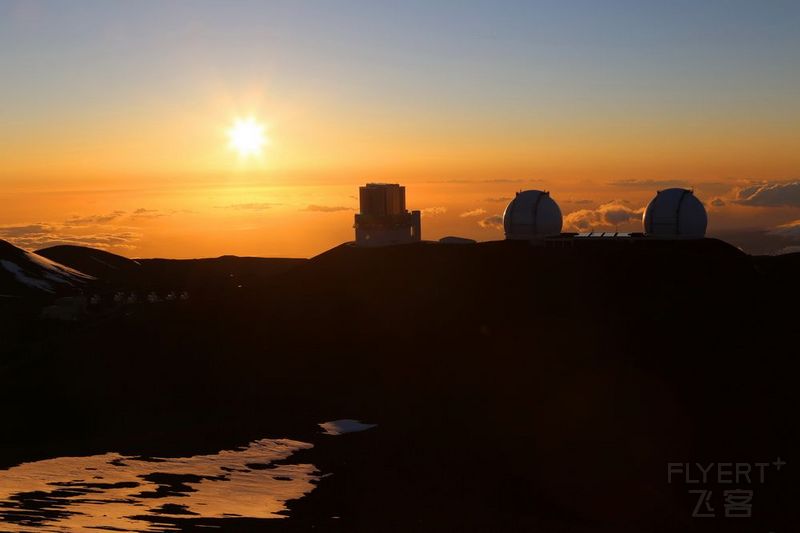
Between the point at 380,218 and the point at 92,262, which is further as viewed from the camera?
the point at 92,262

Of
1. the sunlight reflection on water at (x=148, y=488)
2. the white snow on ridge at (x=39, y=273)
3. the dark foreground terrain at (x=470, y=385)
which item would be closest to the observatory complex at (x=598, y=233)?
the dark foreground terrain at (x=470, y=385)

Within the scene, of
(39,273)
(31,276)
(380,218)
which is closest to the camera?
(380,218)

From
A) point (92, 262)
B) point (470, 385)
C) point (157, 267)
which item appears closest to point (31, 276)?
point (92, 262)

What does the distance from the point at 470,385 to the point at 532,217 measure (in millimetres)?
26397

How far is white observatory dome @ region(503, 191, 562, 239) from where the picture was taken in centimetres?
7269

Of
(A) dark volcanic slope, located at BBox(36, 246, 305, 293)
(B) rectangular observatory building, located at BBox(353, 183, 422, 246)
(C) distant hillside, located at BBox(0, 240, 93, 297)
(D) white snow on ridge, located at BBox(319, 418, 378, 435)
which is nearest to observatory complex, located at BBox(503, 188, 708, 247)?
(B) rectangular observatory building, located at BBox(353, 183, 422, 246)

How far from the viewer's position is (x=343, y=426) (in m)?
46.3

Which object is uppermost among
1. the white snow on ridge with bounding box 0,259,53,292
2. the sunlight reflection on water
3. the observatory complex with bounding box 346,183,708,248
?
the observatory complex with bounding box 346,183,708,248

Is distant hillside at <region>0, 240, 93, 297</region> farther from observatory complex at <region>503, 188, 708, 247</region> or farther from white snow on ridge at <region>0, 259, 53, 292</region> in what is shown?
observatory complex at <region>503, 188, 708, 247</region>

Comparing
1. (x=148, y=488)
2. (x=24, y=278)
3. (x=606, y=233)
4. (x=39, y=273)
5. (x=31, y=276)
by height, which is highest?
(x=606, y=233)

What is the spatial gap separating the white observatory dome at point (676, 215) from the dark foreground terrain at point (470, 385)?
185 centimetres

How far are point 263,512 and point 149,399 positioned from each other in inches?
1072

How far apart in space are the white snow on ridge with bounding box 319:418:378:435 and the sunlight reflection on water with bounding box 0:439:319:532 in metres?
2.58

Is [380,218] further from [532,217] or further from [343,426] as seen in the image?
[343,426]
